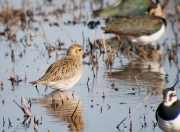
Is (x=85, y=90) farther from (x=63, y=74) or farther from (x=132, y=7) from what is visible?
(x=132, y=7)

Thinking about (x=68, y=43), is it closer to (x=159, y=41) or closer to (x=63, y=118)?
(x=159, y=41)

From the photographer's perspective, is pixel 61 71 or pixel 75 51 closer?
pixel 61 71

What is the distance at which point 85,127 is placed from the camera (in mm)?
5996

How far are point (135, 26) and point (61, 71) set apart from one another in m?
3.94

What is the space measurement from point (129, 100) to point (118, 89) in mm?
585

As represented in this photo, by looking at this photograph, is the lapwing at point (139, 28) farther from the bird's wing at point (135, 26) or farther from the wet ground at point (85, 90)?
the wet ground at point (85, 90)

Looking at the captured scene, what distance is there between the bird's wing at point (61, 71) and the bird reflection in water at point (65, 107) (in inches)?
8.4

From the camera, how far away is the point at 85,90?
7648 mm

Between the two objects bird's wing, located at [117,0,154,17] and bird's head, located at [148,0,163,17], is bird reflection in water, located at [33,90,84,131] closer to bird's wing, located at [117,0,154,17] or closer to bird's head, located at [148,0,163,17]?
bird's head, located at [148,0,163,17]

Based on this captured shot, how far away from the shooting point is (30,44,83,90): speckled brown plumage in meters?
7.33

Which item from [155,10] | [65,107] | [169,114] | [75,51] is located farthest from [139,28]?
[169,114]

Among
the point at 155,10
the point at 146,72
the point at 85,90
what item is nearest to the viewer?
the point at 85,90

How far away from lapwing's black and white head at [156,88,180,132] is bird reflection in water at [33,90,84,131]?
926 mm

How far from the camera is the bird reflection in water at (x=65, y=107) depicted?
6.16 metres
